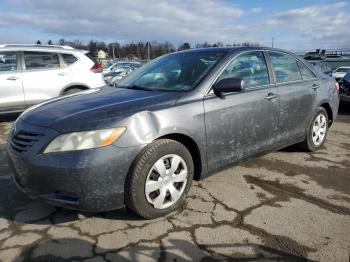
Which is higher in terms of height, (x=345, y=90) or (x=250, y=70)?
(x=250, y=70)

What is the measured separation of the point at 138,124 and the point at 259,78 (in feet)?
6.33

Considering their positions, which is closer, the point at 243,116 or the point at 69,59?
the point at 243,116

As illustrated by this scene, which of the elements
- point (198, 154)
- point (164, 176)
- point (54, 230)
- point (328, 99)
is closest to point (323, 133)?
point (328, 99)

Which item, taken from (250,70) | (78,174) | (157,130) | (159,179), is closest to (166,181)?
(159,179)

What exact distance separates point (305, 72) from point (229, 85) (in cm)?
209

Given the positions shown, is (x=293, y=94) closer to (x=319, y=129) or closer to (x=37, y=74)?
(x=319, y=129)

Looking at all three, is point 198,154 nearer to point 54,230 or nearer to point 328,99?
point 54,230

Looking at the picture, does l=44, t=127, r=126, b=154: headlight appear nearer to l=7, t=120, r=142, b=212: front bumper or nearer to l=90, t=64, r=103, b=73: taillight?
l=7, t=120, r=142, b=212: front bumper

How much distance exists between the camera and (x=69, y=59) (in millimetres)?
8312

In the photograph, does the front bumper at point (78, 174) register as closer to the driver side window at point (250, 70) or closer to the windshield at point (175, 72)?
the windshield at point (175, 72)

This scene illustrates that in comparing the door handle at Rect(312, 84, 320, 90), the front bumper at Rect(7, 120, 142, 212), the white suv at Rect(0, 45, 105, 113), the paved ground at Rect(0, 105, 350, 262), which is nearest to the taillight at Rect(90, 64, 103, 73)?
the white suv at Rect(0, 45, 105, 113)

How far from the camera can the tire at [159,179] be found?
10.2 feet

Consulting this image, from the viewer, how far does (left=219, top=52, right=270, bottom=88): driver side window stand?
4082 millimetres

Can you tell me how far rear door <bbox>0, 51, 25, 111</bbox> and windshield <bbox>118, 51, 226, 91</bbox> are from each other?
3.89m
